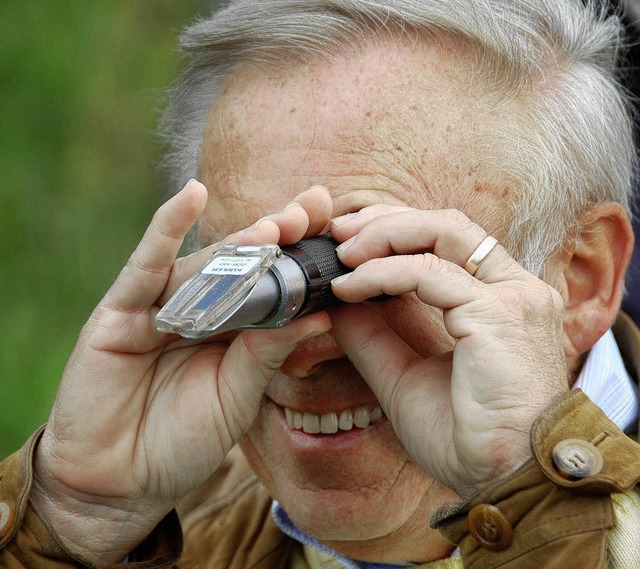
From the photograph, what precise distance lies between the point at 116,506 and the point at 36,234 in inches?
146

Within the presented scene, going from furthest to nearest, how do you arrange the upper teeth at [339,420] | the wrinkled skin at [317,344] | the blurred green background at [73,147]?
1. the blurred green background at [73,147]
2. the upper teeth at [339,420]
3. the wrinkled skin at [317,344]

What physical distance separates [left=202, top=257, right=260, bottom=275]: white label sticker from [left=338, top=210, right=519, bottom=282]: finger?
0.32 metres

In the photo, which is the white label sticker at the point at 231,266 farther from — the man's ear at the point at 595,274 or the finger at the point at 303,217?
the man's ear at the point at 595,274

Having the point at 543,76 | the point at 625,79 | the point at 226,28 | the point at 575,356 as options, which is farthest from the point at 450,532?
the point at 625,79

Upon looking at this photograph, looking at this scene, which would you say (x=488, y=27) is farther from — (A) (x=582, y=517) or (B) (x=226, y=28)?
(A) (x=582, y=517)

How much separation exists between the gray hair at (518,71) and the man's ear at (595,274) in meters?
0.06

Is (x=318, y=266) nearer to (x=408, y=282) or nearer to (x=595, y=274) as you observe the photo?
(x=408, y=282)

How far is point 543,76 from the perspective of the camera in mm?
2633

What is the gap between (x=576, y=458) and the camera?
1.93 metres

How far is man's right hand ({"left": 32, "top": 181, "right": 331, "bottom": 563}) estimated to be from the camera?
229 cm

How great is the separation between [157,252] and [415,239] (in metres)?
0.55

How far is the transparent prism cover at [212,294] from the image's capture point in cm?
164

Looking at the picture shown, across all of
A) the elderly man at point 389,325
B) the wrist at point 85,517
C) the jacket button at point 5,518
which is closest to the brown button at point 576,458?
the elderly man at point 389,325

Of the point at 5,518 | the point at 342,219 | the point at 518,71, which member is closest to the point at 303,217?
the point at 342,219
